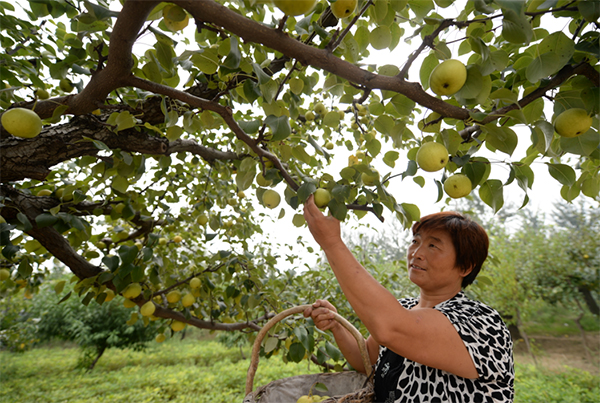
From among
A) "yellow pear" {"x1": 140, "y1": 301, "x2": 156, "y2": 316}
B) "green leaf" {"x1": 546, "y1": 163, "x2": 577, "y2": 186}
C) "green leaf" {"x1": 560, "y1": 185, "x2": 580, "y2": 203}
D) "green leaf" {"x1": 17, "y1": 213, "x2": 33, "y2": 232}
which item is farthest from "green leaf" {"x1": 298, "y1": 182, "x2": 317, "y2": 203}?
"yellow pear" {"x1": 140, "y1": 301, "x2": 156, "y2": 316}

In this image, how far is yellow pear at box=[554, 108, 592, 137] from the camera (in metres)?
0.88

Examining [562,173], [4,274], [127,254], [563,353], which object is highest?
[562,173]

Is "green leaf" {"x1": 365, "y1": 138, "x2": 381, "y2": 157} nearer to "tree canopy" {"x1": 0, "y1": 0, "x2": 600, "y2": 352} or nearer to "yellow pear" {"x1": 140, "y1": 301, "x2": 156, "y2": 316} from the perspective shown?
"tree canopy" {"x1": 0, "y1": 0, "x2": 600, "y2": 352}

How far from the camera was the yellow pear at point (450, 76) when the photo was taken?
33.0 inches

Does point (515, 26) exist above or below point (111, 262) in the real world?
above

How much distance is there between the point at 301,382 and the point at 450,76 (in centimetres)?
134

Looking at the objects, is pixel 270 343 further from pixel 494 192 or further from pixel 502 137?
pixel 502 137

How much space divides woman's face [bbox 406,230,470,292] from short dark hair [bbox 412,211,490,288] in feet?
0.07

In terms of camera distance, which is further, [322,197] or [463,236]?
[463,236]

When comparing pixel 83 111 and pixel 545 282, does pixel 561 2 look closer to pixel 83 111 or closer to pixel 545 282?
pixel 83 111

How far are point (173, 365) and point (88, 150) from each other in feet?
24.5

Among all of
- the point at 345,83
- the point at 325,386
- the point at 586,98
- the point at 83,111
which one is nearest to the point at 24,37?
the point at 83,111

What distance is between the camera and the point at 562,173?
104 centimetres

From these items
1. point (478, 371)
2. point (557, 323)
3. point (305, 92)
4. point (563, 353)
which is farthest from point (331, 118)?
point (557, 323)
